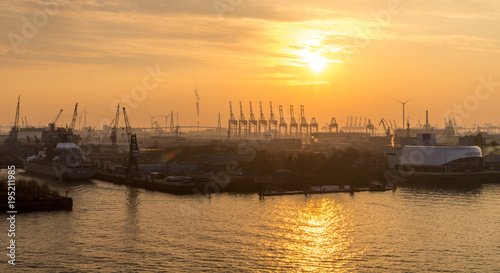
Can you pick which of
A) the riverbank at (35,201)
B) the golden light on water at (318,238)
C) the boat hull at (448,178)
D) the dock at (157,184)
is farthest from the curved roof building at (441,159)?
the riverbank at (35,201)

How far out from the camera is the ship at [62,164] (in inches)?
2029

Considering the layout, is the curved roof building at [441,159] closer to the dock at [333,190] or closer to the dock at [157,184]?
the dock at [333,190]

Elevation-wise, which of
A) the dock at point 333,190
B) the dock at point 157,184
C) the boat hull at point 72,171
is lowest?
the dock at point 333,190

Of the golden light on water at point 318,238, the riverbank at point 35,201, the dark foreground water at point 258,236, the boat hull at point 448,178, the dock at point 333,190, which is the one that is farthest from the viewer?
the boat hull at point 448,178

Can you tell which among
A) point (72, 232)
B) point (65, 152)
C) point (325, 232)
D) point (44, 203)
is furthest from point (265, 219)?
point (65, 152)

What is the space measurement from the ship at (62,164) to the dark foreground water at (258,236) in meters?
15.5

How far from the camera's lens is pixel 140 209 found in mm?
32156

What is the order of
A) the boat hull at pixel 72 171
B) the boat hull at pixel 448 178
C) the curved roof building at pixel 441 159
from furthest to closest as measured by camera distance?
the curved roof building at pixel 441 159 → the boat hull at pixel 448 178 → the boat hull at pixel 72 171

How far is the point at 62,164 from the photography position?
54.2 meters

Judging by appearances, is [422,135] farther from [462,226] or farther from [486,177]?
[462,226]

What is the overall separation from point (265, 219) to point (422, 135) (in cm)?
4006

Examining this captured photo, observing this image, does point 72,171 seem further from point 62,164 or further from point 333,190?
point 333,190

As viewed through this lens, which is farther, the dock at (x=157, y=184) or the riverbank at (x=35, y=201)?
the dock at (x=157, y=184)

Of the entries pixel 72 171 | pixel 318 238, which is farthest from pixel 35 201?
pixel 72 171
